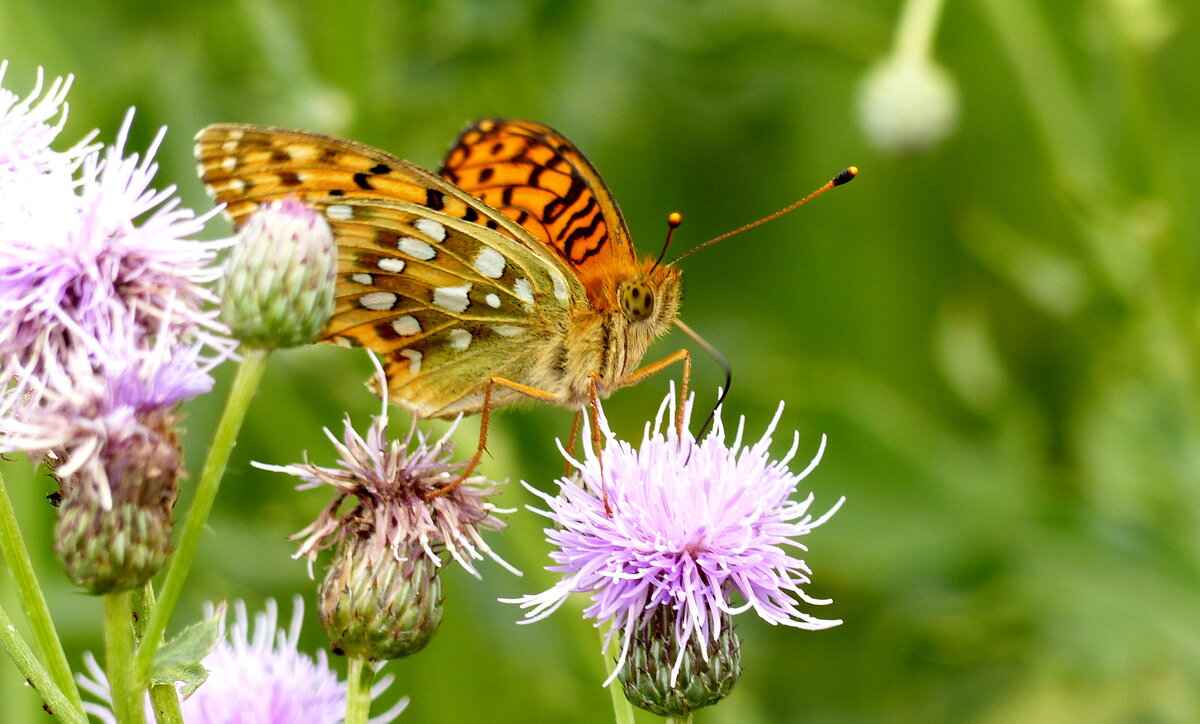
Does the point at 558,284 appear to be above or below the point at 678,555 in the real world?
above

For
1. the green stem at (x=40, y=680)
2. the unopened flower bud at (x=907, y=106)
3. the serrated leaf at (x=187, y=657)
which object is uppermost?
the unopened flower bud at (x=907, y=106)

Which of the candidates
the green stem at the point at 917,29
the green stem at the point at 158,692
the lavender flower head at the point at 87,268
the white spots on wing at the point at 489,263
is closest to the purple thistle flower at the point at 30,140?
the lavender flower head at the point at 87,268

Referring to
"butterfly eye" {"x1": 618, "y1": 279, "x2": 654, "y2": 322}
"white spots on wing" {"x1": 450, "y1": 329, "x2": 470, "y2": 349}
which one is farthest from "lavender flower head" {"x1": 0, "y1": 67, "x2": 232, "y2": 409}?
"butterfly eye" {"x1": 618, "y1": 279, "x2": 654, "y2": 322}

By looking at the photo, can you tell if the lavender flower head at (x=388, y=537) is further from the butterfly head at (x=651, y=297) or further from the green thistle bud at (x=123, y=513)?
the butterfly head at (x=651, y=297)

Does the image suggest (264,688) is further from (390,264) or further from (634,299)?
(634,299)

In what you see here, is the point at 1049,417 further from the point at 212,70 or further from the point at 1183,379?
the point at 212,70

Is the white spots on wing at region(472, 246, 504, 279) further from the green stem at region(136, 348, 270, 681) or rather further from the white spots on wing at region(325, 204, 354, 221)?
the green stem at region(136, 348, 270, 681)

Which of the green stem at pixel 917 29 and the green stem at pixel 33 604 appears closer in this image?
the green stem at pixel 33 604

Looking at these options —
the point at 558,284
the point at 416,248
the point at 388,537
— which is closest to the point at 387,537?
the point at 388,537
